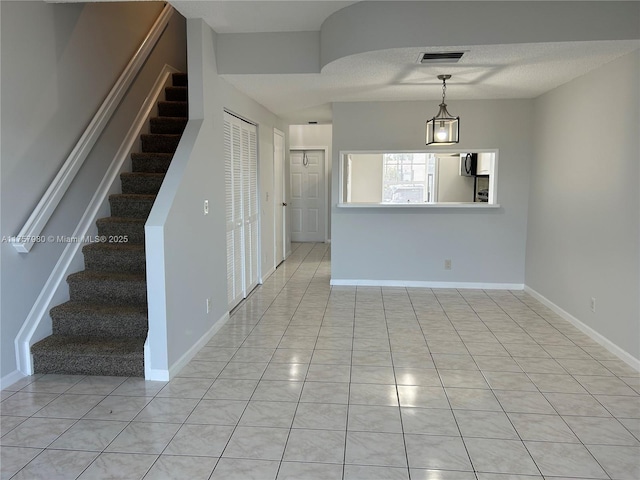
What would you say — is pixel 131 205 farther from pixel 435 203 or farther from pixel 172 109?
pixel 435 203

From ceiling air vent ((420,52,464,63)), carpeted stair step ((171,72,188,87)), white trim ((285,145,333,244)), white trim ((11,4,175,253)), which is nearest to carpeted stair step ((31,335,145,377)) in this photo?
white trim ((11,4,175,253))

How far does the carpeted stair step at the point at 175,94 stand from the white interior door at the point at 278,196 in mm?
1415

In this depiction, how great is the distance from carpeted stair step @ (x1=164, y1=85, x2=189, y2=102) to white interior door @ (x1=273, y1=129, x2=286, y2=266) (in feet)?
4.64

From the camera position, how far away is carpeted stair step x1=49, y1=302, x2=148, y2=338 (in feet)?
10.9

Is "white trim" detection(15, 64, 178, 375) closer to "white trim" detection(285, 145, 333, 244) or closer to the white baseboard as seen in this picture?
the white baseboard

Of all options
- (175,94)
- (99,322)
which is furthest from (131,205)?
(175,94)

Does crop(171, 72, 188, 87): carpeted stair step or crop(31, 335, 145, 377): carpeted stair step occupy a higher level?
crop(171, 72, 188, 87): carpeted stair step

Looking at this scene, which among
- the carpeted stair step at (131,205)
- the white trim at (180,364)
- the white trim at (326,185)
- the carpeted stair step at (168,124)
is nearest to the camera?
the white trim at (180,364)

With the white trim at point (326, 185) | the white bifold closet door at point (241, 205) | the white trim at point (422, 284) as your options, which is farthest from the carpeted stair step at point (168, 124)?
the white trim at point (326, 185)

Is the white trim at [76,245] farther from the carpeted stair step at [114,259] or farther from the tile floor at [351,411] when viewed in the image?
the tile floor at [351,411]

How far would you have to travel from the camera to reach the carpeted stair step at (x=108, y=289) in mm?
3525

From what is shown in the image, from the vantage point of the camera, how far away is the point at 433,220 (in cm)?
560

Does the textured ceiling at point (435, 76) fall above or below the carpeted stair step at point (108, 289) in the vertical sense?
above

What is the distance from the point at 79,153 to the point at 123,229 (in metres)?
0.71
